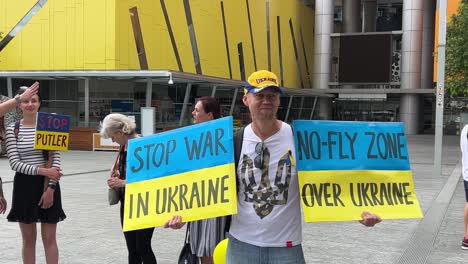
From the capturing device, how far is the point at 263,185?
275 cm

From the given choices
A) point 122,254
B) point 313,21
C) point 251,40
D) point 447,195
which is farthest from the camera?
point 313,21

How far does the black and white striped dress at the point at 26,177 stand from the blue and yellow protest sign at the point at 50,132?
8 centimetres

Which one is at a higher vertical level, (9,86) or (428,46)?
(428,46)

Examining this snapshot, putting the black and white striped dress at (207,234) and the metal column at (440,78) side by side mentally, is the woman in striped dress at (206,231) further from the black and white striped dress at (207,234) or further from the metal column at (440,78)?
the metal column at (440,78)

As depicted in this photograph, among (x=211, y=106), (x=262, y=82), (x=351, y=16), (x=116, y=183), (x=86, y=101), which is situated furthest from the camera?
(x=351, y=16)

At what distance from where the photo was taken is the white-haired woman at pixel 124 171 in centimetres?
414

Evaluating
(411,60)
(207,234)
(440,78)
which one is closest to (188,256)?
(207,234)

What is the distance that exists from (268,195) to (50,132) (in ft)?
7.19

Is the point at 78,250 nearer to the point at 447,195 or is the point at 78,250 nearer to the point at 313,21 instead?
the point at 447,195

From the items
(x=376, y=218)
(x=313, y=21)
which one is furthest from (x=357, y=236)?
(x=313, y=21)

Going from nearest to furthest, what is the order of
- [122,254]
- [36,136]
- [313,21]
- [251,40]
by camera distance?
[36,136]
[122,254]
[251,40]
[313,21]

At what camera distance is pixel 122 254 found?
5.91m

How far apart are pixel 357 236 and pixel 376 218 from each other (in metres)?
4.29

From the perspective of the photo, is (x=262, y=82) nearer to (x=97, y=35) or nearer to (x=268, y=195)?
(x=268, y=195)
